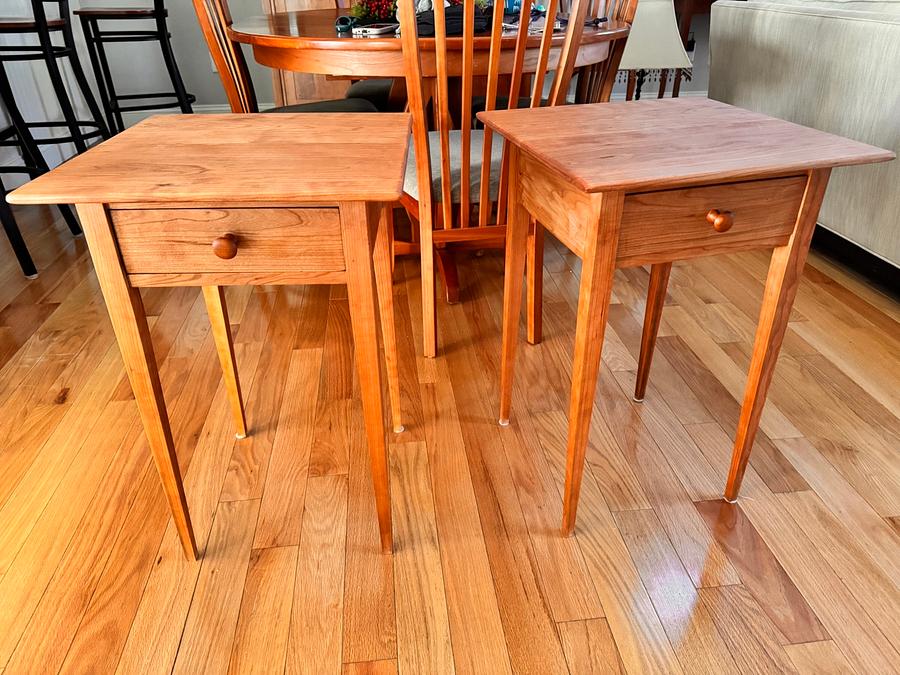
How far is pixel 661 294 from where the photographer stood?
1.38 meters

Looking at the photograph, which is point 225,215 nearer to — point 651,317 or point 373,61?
point 373,61

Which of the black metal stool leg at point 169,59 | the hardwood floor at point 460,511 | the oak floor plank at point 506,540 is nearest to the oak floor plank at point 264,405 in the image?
the hardwood floor at point 460,511

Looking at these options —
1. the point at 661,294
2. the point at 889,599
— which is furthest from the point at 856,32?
the point at 889,599

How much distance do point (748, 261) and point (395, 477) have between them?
5.39 ft

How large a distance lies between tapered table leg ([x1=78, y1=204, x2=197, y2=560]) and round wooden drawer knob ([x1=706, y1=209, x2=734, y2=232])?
833mm

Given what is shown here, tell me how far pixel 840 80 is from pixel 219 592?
7.04 feet

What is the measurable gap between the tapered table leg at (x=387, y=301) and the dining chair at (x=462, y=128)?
0.51 feet

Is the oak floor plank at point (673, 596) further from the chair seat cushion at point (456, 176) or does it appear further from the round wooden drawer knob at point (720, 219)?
the chair seat cushion at point (456, 176)

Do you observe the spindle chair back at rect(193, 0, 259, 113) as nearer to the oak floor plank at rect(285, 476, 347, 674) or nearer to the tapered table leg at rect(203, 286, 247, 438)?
the tapered table leg at rect(203, 286, 247, 438)

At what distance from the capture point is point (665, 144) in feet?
3.22

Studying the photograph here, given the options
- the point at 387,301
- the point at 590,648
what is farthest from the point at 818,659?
the point at 387,301

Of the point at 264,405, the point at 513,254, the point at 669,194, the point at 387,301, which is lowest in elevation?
the point at 264,405

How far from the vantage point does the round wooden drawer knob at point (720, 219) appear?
3.00 ft

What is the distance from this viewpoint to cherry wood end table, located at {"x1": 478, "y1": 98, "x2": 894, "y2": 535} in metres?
0.88
